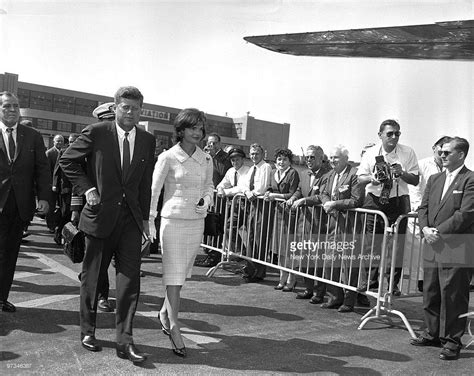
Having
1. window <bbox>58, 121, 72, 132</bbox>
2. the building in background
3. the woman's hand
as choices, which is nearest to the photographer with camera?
the woman's hand

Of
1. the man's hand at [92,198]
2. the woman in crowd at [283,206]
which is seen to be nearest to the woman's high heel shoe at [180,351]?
the man's hand at [92,198]

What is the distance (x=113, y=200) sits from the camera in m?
3.86

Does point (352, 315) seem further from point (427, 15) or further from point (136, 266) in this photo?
point (427, 15)

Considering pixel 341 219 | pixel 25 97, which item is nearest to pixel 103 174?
pixel 341 219

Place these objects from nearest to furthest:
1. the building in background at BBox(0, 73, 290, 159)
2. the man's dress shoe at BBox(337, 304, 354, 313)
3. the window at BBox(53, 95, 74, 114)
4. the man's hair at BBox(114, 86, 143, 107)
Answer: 1. the man's hair at BBox(114, 86, 143, 107)
2. the man's dress shoe at BBox(337, 304, 354, 313)
3. the building in background at BBox(0, 73, 290, 159)
4. the window at BBox(53, 95, 74, 114)

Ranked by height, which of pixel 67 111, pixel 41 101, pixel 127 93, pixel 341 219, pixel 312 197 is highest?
pixel 41 101

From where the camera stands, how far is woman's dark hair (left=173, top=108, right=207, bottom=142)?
408 cm

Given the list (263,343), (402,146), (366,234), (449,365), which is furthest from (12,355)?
(402,146)

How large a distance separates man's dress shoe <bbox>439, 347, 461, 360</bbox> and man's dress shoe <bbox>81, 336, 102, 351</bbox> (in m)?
2.91

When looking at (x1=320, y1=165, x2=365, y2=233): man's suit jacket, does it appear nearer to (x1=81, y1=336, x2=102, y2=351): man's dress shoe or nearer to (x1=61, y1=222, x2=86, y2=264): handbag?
(x1=61, y1=222, x2=86, y2=264): handbag

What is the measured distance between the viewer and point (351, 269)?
→ 571cm

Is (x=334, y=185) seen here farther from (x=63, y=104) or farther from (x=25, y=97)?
(x=63, y=104)

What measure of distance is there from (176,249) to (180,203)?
0.38 metres

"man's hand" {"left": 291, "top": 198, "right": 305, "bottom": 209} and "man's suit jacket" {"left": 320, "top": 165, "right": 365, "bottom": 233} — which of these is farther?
"man's hand" {"left": 291, "top": 198, "right": 305, "bottom": 209}
